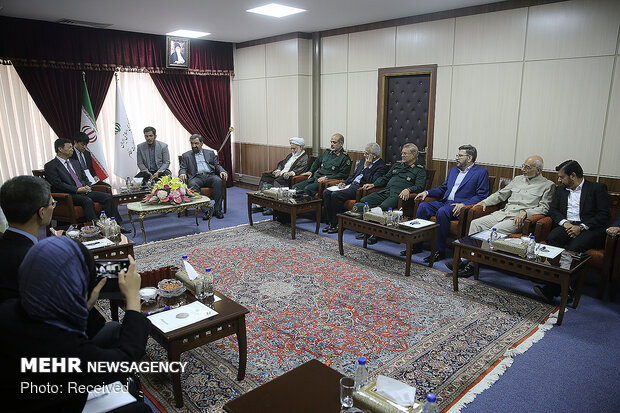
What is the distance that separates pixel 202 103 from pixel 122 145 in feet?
6.34

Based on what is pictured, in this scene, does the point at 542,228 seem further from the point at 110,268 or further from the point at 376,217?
the point at 110,268

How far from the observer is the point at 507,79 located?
508cm

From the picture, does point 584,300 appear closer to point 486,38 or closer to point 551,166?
point 551,166

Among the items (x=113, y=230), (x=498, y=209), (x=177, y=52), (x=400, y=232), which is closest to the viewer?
(x=113, y=230)

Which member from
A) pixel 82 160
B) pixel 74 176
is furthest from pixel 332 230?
pixel 82 160

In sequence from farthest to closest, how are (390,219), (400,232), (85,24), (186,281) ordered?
1. (85,24)
2. (390,219)
3. (400,232)
4. (186,281)

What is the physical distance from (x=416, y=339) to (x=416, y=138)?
3.71 meters

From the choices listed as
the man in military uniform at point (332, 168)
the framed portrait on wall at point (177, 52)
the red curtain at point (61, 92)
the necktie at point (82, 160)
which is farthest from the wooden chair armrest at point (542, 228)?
the red curtain at point (61, 92)

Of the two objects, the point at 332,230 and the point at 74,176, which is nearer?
the point at 74,176

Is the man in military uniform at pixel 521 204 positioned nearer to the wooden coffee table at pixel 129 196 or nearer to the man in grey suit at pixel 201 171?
the man in grey suit at pixel 201 171

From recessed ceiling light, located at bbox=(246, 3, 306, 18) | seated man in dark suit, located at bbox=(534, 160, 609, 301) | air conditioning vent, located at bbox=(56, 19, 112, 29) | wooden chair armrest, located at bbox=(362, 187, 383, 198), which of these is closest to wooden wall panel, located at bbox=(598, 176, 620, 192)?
seated man in dark suit, located at bbox=(534, 160, 609, 301)

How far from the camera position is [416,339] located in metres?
3.03

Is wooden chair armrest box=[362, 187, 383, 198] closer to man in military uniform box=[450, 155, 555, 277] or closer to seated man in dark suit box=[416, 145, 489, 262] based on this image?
seated man in dark suit box=[416, 145, 489, 262]

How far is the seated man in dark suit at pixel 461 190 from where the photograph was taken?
15.4 feet
